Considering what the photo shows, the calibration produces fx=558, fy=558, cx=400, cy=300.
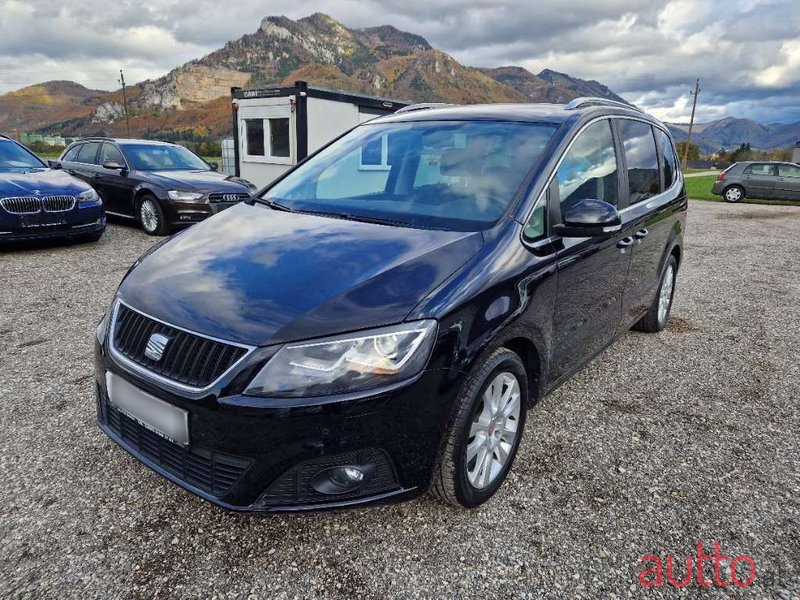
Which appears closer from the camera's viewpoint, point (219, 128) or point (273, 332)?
point (273, 332)

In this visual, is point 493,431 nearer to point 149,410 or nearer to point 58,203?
point 149,410

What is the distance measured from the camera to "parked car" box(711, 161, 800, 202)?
1858cm

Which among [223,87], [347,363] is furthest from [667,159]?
[223,87]

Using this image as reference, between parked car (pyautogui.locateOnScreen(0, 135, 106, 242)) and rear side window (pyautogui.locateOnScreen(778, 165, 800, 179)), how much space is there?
20.4 m

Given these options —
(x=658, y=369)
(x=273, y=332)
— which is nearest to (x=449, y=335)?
(x=273, y=332)

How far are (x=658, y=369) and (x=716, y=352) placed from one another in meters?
0.78

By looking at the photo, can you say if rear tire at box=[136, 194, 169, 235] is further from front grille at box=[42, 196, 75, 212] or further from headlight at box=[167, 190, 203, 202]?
front grille at box=[42, 196, 75, 212]

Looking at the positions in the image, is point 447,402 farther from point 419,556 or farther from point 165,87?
point 165,87

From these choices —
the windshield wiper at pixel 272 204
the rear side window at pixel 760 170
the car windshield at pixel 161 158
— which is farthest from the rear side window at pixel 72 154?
the rear side window at pixel 760 170

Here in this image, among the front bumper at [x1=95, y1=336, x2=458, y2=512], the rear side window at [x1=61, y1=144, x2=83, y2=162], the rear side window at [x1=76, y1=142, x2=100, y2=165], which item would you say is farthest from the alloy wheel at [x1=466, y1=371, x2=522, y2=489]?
the rear side window at [x1=61, y1=144, x2=83, y2=162]

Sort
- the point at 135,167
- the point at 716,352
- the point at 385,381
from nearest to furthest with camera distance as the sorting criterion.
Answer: the point at 385,381
the point at 716,352
the point at 135,167

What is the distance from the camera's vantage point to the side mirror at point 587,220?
2.62 meters

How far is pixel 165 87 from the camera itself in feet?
516

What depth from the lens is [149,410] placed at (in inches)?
83.5
